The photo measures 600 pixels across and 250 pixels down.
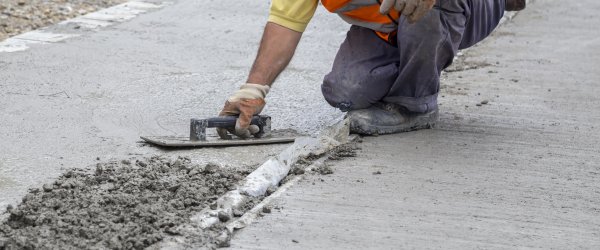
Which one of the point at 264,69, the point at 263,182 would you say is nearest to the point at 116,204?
the point at 263,182

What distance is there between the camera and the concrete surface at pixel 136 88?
4.28 meters

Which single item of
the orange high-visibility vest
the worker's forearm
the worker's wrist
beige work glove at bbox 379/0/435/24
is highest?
beige work glove at bbox 379/0/435/24

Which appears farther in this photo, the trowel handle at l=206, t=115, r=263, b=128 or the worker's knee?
the worker's knee

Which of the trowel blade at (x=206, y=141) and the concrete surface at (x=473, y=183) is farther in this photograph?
the trowel blade at (x=206, y=141)

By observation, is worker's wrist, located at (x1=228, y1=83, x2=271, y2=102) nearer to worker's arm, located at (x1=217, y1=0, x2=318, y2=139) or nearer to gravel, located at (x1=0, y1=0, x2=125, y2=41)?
worker's arm, located at (x1=217, y1=0, x2=318, y2=139)

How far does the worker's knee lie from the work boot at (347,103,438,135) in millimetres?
45

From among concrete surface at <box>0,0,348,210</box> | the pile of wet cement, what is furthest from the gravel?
the pile of wet cement

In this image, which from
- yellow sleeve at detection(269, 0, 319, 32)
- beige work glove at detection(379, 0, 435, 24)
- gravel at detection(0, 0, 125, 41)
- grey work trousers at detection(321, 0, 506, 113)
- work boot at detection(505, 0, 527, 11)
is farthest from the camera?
gravel at detection(0, 0, 125, 41)

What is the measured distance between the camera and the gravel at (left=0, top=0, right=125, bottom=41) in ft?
22.5

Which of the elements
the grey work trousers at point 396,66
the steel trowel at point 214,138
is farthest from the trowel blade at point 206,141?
the grey work trousers at point 396,66

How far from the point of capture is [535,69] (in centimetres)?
621

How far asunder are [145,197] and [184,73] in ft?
7.58

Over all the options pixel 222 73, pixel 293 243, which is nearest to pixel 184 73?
pixel 222 73

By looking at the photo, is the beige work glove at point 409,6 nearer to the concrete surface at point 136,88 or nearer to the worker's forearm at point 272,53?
the worker's forearm at point 272,53
